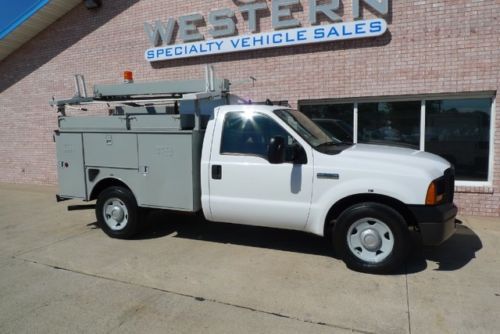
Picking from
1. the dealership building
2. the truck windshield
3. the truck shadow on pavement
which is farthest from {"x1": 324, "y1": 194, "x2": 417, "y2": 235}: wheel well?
the dealership building

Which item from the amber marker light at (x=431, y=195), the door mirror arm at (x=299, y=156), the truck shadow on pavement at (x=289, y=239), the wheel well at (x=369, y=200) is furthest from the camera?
the truck shadow on pavement at (x=289, y=239)

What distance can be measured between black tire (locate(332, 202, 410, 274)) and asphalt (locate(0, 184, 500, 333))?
136 mm

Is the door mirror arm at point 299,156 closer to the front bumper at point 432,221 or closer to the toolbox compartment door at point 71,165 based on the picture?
the front bumper at point 432,221

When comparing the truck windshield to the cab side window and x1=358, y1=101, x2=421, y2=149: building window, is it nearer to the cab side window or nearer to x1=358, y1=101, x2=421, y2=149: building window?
the cab side window

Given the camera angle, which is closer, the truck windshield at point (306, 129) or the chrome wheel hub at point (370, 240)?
the chrome wheel hub at point (370, 240)

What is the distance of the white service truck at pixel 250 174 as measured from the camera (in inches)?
179

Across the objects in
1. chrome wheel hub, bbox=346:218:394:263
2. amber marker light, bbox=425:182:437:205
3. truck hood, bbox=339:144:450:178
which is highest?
truck hood, bbox=339:144:450:178

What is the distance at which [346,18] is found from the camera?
25.6 ft

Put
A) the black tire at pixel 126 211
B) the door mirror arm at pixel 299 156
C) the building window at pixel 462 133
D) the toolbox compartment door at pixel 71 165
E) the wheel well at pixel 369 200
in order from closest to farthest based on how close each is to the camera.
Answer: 1. the wheel well at pixel 369 200
2. the door mirror arm at pixel 299 156
3. the black tire at pixel 126 211
4. the toolbox compartment door at pixel 71 165
5. the building window at pixel 462 133

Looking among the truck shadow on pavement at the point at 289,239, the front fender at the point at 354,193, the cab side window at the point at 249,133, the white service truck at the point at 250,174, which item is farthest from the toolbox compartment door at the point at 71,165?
the front fender at the point at 354,193

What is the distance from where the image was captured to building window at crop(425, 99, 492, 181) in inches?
289

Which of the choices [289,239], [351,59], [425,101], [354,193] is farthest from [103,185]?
[425,101]

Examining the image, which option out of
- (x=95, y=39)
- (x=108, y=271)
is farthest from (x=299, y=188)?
(x=95, y=39)

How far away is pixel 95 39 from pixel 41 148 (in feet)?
12.4
